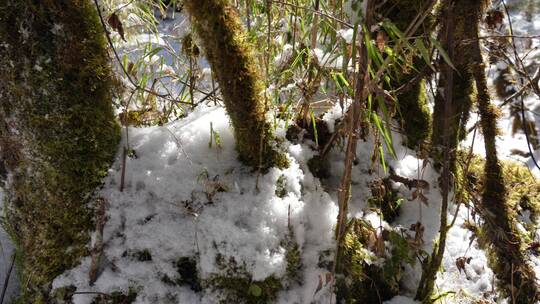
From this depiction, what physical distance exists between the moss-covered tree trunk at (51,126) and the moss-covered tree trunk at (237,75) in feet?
1.27

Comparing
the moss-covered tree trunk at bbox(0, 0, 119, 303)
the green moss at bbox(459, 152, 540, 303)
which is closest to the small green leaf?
the moss-covered tree trunk at bbox(0, 0, 119, 303)

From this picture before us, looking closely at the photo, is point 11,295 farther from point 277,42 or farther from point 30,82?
point 277,42

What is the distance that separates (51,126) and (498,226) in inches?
67.5

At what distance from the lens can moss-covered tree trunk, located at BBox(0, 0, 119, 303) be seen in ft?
4.04

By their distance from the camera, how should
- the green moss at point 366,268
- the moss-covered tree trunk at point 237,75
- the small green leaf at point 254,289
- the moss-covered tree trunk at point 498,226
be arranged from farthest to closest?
the moss-covered tree trunk at point 498,226, the green moss at point 366,268, the small green leaf at point 254,289, the moss-covered tree trunk at point 237,75

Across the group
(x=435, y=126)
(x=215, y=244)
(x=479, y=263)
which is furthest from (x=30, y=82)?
(x=479, y=263)

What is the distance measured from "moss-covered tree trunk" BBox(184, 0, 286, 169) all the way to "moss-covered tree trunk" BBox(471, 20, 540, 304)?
86cm

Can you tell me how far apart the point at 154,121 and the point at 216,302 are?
915 mm

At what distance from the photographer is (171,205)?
1.41 meters

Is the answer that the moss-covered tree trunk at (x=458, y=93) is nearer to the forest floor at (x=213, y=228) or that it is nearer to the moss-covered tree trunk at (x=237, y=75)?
the forest floor at (x=213, y=228)

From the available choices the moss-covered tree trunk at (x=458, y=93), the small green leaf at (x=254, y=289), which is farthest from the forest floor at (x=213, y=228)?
the moss-covered tree trunk at (x=458, y=93)

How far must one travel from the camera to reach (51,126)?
50.5 inches

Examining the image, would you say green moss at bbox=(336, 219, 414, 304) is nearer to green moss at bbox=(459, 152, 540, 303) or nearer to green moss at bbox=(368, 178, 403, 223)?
green moss at bbox=(368, 178, 403, 223)

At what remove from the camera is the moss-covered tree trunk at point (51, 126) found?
1.23 meters
